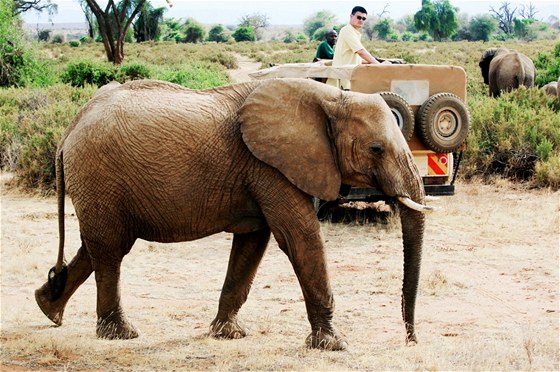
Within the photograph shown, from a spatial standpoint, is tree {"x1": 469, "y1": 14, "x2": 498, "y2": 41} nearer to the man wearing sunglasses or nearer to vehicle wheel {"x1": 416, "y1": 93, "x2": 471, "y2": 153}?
the man wearing sunglasses

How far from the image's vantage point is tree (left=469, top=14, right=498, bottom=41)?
89.0m

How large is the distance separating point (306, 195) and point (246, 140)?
532mm

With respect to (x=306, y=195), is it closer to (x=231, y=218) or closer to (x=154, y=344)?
(x=231, y=218)

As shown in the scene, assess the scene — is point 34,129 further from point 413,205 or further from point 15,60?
point 15,60

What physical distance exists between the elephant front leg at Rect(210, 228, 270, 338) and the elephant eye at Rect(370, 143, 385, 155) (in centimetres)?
108

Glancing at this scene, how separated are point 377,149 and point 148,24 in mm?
62682

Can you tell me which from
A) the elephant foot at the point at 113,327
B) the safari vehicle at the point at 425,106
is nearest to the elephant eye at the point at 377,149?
the elephant foot at the point at 113,327

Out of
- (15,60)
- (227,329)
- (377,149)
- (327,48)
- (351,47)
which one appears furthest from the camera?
(15,60)

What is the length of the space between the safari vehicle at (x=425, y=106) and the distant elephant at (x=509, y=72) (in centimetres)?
1233

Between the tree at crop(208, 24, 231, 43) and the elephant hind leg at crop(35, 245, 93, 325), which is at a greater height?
the elephant hind leg at crop(35, 245, 93, 325)

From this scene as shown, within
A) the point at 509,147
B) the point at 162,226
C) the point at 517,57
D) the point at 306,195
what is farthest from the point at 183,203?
the point at 517,57

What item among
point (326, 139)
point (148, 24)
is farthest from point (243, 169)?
point (148, 24)

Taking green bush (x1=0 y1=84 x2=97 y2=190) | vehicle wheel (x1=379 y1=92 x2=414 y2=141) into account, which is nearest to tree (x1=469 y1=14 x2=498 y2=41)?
green bush (x1=0 y1=84 x2=97 y2=190)

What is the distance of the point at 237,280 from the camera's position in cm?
667
